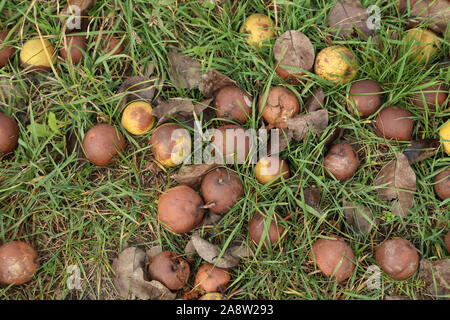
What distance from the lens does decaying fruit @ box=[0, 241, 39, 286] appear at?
2.94 meters

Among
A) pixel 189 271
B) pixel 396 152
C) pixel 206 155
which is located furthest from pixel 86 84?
pixel 396 152

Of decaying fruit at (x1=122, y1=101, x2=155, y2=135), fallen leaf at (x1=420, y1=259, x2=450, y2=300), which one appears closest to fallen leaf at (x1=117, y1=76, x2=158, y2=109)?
decaying fruit at (x1=122, y1=101, x2=155, y2=135)

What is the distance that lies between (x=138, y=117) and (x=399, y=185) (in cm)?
211

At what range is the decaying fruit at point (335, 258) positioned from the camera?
293 centimetres

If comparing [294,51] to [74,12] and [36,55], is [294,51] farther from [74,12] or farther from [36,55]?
[36,55]

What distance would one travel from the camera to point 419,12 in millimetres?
3350

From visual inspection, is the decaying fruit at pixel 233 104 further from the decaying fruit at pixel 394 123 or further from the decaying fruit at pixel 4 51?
the decaying fruit at pixel 4 51

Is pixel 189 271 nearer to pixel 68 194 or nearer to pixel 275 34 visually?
pixel 68 194

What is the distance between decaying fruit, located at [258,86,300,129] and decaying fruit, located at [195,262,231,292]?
1204 mm

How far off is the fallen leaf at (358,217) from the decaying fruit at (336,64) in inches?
39.4

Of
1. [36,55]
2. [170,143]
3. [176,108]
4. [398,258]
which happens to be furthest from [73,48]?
[398,258]

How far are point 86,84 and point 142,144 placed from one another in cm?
71

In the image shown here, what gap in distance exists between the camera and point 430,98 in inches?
127

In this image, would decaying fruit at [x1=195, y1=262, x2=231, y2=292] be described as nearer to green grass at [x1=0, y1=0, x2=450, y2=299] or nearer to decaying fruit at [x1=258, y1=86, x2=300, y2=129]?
green grass at [x1=0, y1=0, x2=450, y2=299]
